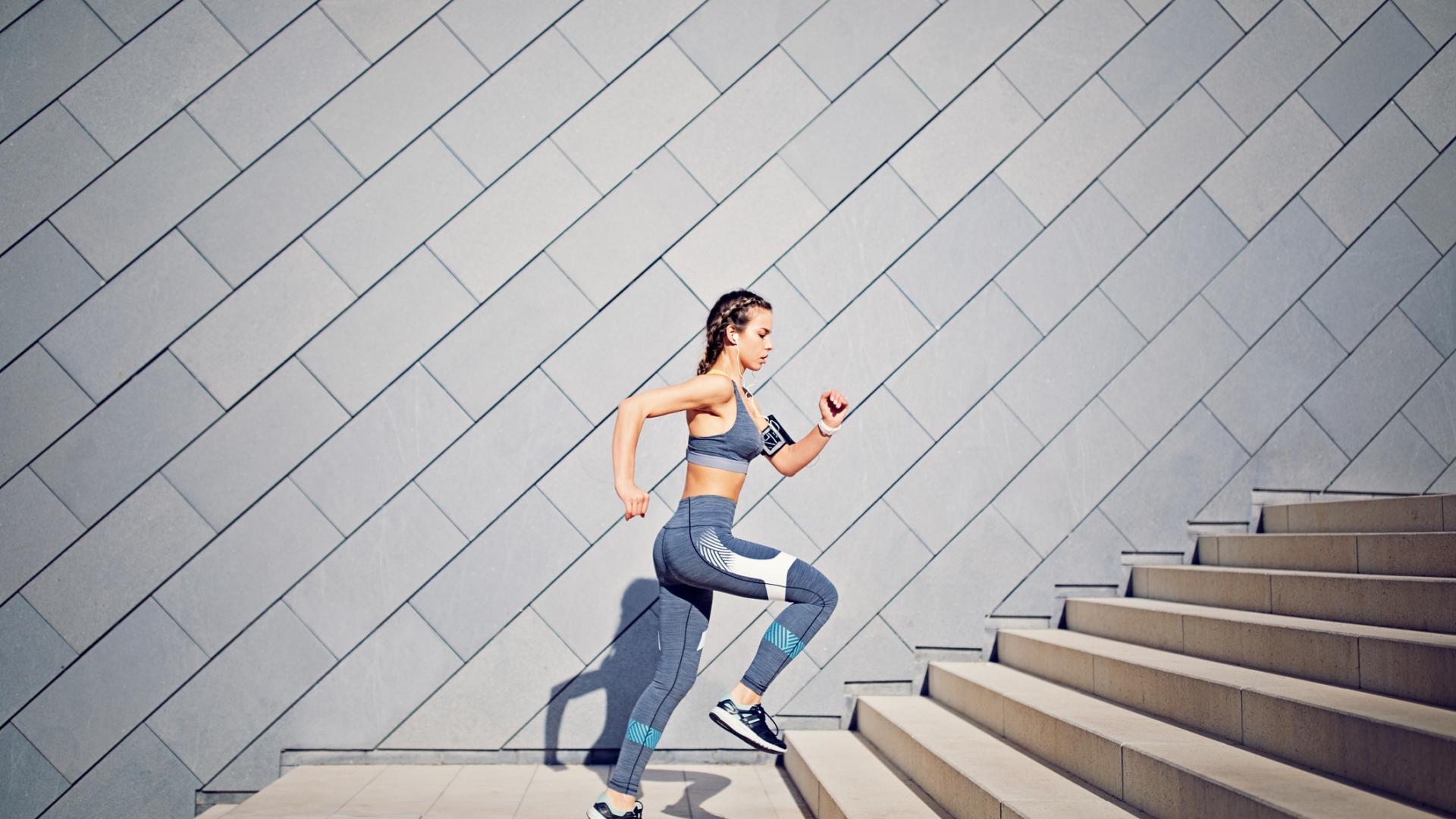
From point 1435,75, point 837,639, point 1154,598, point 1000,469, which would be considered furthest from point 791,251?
point 1435,75

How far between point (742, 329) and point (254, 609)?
8.92ft

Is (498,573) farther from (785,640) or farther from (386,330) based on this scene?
(785,640)

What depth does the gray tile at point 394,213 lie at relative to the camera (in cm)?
506

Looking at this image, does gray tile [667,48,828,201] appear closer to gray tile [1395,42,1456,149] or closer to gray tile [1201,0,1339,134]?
gray tile [1201,0,1339,134]

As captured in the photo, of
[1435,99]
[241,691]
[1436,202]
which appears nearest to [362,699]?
[241,691]

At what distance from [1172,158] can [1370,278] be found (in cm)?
113

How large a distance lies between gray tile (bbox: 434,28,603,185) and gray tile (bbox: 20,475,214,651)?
2.01 m

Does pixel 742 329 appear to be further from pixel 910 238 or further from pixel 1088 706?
pixel 910 238

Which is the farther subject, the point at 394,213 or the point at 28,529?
the point at 394,213

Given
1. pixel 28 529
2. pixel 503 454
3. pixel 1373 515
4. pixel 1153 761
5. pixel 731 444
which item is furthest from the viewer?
pixel 503 454

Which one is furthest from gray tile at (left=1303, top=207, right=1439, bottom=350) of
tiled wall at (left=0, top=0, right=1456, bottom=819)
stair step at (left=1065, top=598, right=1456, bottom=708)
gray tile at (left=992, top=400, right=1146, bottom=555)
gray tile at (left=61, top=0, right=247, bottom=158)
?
gray tile at (left=61, top=0, right=247, bottom=158)

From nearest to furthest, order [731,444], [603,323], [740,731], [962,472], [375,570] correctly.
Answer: [740,731], [731,444], [375,570], [603,323], [962,472]

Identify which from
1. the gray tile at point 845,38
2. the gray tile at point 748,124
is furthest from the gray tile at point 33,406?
the gray tile at point 845,38

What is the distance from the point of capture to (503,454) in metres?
4.99
